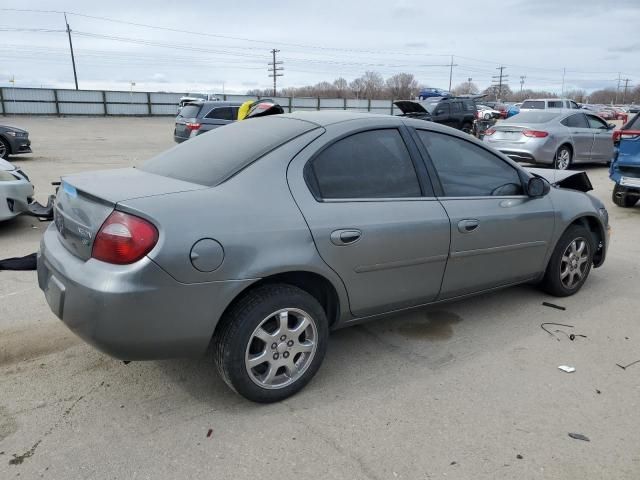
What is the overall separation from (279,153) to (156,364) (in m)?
1.55

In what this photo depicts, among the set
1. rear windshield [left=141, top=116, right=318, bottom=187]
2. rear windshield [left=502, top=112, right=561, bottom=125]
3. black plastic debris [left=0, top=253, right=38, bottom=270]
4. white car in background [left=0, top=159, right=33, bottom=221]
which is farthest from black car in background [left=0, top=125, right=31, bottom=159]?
rear windshield [left=502, top=112, right=561, bottom=125]

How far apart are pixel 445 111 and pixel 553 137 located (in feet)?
27.3

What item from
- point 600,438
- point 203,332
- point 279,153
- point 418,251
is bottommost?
point 600,438

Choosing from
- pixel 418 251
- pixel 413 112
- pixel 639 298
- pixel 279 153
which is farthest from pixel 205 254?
pixel 413 112

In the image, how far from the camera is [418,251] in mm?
3279

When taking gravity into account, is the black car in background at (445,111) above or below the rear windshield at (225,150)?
above

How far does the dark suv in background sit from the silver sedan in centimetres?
757

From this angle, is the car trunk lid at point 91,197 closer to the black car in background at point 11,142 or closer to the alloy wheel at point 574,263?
the alloy wheel at point 574,263

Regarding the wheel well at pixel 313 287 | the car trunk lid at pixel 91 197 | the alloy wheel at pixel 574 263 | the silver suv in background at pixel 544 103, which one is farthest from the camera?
the silver suv in background at pixel 544 103

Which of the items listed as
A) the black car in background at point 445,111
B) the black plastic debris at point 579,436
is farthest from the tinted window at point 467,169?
the black car in background at point 445,111

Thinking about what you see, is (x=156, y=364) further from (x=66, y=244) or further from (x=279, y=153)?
(x=279, y=153)

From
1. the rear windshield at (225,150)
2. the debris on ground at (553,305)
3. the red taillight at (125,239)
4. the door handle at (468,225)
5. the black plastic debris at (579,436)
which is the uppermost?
the rear windshield at (225,150)

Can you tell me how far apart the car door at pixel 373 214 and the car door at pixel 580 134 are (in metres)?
10.6

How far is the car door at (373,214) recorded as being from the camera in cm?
292
